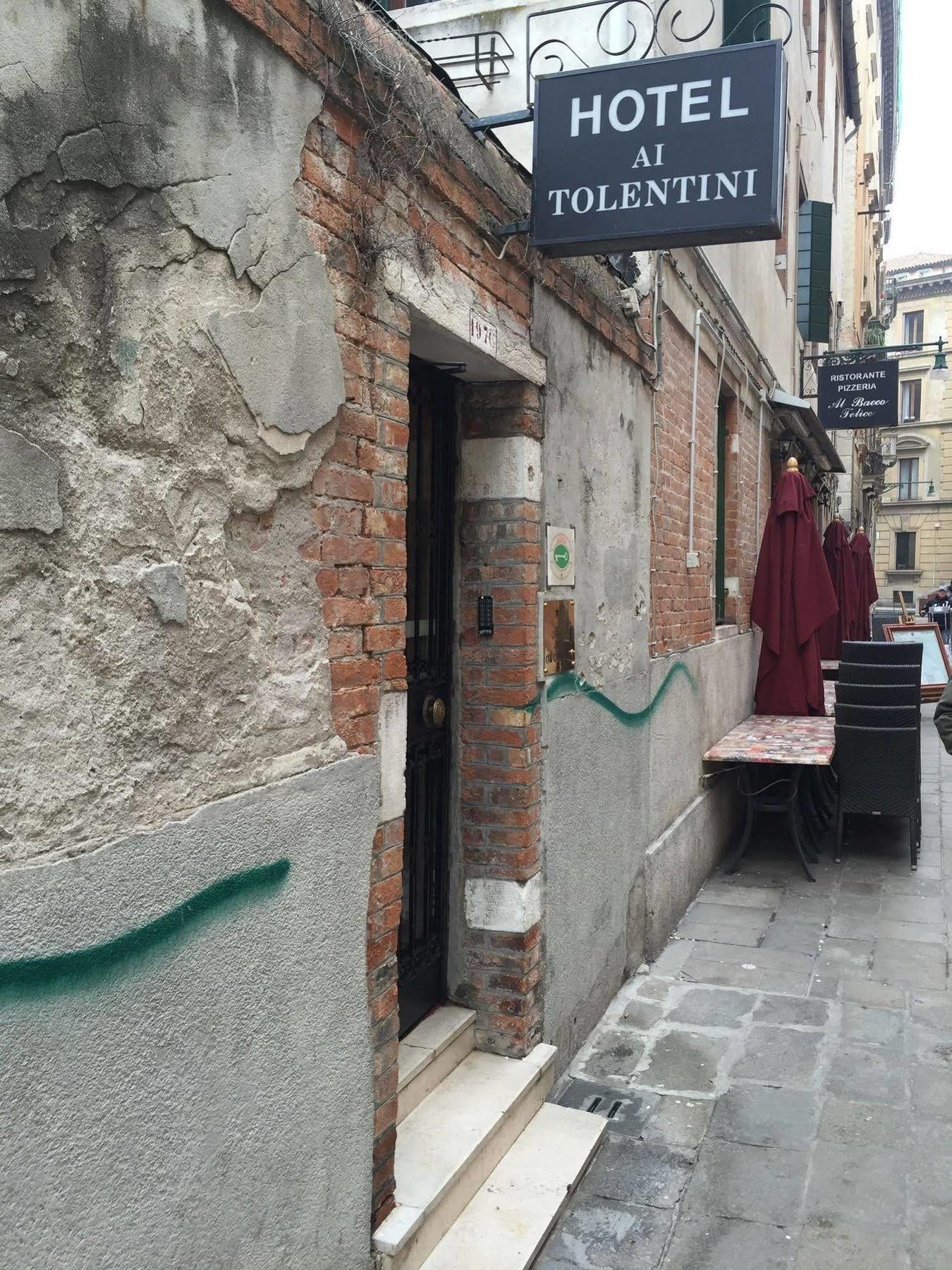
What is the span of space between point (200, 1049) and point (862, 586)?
45.5 feet

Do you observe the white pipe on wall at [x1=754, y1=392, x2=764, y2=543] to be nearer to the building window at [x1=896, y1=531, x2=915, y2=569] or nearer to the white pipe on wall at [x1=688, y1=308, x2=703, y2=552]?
the white pipe on wall at [x1=688, y1=308, x2=703, y2=552]

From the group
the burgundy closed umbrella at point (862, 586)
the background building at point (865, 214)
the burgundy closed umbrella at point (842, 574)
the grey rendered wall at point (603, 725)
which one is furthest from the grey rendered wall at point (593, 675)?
the background building at point (865, 214)

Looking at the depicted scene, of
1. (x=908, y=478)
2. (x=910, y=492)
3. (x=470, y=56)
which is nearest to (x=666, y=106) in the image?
(x=470, y=56)

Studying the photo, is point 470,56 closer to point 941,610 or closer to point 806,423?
point 806,423

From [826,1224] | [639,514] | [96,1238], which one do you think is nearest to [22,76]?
[96,1238]

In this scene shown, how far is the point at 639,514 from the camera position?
5520 millimetres

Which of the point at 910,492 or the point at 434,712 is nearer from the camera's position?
the point at 434,712

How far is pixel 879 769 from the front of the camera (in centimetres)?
745

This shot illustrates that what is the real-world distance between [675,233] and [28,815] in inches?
107

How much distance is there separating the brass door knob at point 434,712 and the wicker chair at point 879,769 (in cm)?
442

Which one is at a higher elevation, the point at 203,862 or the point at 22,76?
the point at 22,76

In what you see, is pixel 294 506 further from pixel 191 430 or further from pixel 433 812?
pixel 433 812

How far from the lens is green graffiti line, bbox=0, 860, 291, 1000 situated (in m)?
1.70

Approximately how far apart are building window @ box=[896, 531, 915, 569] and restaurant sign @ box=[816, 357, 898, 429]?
34004mm
